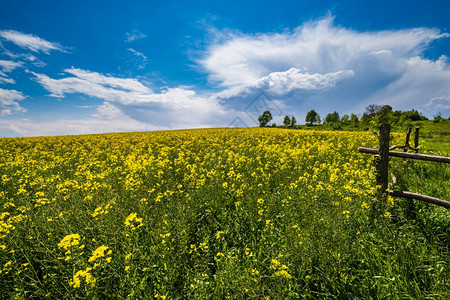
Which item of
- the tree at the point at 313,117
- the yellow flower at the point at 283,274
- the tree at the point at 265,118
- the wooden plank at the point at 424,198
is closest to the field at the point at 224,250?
the yellow flower at the point at 283,274

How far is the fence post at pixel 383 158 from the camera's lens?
5.16m

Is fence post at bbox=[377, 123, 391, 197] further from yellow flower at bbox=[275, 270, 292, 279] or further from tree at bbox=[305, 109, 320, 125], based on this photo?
tree at bbox=[305, 109, 320, 125]

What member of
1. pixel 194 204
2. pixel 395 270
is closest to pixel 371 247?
pixel 395 270

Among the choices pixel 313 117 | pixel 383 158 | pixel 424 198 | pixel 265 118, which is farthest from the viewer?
pixel 313 117

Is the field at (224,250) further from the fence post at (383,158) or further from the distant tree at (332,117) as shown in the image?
the distant tree at (332,117)

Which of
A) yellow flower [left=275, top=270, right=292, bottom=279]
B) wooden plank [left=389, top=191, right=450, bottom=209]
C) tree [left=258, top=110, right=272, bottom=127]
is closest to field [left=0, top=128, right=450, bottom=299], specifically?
yellow flower [left=275, top=270, right=292, bottom=279]

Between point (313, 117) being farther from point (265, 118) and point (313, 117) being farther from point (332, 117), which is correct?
point (265, 118)

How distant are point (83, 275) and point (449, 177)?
11531mm

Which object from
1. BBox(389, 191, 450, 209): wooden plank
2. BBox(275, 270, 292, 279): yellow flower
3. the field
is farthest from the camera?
BBox(389, 191, 450, 209): wooden plank

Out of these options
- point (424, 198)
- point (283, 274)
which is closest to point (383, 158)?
point (424, 198)

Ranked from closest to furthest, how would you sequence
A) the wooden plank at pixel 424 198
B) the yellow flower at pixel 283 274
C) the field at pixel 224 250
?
the yellow flower at pixel 283 274
the field at pixel 224 250
the wooden plank at pixel 424 198

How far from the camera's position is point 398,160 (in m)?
9.00

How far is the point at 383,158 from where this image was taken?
521 centimetres

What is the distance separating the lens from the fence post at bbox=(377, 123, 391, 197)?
16.9 feet
